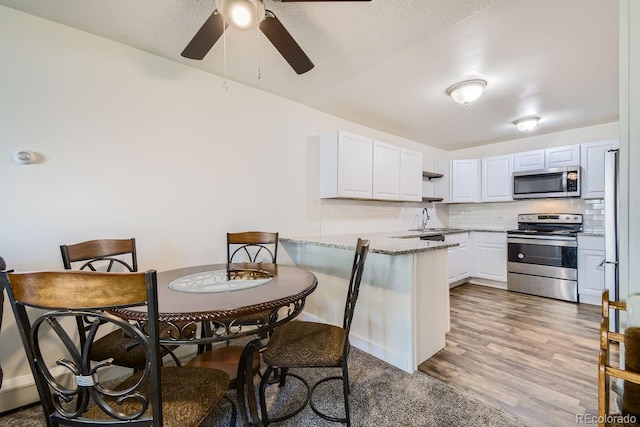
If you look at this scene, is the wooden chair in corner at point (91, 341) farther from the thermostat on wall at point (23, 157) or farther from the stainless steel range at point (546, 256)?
the stainless steel range at point (546, 256)

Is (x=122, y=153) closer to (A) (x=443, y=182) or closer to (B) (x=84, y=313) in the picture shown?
(B) (x=84, y=313)

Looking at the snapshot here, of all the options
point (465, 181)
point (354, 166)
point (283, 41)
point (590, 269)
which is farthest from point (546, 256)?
point (283, 41)

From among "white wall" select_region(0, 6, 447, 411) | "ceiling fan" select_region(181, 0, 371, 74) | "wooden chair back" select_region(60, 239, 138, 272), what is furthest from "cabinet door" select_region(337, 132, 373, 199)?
"wooden chair back" select_region(60, 239, 138, 272)

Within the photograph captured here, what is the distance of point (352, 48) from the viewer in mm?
2016

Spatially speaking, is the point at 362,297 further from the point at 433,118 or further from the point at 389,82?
the point at 433,118

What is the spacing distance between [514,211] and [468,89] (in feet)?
9.88

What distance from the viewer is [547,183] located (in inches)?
156

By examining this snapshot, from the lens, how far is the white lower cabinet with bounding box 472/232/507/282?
4207 mm

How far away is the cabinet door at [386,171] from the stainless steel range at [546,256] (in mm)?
2001

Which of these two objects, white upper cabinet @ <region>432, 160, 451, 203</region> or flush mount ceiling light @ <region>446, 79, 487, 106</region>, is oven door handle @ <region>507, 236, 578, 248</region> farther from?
flush mount ceiling light @ <region>446, 79, 487, 106</region>

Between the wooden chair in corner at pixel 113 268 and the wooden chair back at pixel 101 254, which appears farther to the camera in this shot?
the wooden chair back at pixel 101 254

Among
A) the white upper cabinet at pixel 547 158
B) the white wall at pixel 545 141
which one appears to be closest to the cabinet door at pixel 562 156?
the white upper cabinet at pixel 547 158

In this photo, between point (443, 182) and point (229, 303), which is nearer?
point (229, 303)

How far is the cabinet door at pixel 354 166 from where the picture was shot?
3068 mm
